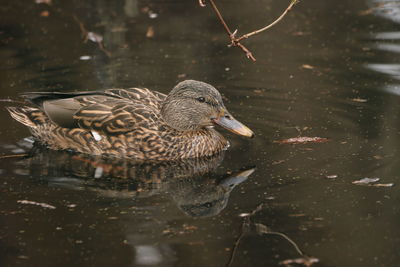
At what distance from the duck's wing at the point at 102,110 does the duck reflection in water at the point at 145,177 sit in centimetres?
35

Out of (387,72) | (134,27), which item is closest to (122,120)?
(387,72)

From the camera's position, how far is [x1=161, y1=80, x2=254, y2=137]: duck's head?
8.05 m

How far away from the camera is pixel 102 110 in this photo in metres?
8.23

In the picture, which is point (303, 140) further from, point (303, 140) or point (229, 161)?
point (229, 161)

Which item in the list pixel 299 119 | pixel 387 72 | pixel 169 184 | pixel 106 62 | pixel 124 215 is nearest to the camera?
pixel 124 215

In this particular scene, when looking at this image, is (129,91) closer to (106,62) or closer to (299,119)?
(299,119)

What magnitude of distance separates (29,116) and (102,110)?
94 centimetres

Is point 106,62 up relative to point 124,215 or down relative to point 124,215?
up

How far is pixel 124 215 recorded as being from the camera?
650cm

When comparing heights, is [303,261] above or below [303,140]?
below

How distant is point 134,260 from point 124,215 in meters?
0.85

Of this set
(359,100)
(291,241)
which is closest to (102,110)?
(291,241)

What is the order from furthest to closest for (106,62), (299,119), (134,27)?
(134,27) < (106,62) < (299,119)

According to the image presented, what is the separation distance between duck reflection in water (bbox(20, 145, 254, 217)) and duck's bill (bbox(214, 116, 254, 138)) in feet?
1.09
